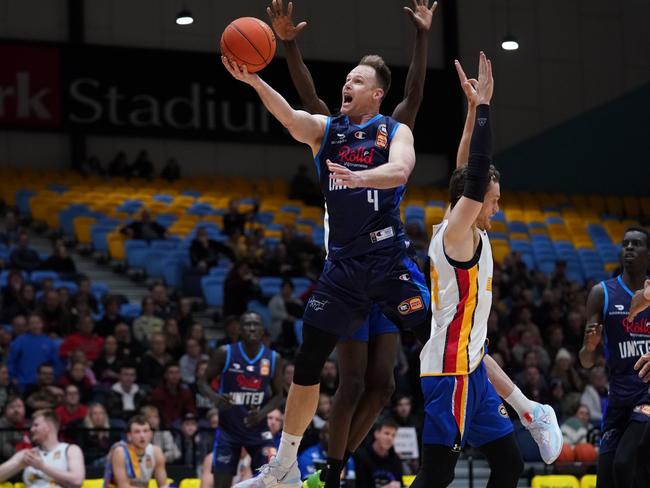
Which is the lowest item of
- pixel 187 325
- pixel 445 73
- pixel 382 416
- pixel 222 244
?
pixel 382 416

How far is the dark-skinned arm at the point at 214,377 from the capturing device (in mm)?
10453

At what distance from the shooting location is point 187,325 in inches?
586

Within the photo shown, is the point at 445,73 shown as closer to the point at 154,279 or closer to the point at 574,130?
the point at 574,130

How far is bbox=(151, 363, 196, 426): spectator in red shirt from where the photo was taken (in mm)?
12797

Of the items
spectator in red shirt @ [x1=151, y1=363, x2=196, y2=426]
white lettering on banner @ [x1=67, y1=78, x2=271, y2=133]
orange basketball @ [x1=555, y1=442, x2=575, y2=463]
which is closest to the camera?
orange basketball @ [x1=555, y1=442, x2=575, y2=463]

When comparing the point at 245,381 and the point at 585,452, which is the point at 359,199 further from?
the point at 585,452

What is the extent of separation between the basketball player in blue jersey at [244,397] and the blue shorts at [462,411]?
16.3 feet

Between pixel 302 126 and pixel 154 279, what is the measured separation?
39.6 feet

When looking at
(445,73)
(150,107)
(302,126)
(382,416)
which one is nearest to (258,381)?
(382,416)

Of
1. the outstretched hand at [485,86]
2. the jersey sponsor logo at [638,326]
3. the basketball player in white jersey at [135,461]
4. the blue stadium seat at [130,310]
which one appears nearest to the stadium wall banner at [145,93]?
the blue stadium seat at [130,310]

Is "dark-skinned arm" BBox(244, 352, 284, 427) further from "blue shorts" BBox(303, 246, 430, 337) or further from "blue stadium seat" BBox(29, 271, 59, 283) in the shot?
"blue stadium seat" BBox(29, 271, 59, 283)

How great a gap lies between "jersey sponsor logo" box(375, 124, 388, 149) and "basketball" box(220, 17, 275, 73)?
28.2 inches

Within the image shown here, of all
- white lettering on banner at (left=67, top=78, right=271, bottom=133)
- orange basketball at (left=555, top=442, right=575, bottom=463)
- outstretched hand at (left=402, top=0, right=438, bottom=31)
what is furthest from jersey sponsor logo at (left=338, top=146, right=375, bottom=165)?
white lettering on banner at (left=67, top=78, right=271, bottom=133)

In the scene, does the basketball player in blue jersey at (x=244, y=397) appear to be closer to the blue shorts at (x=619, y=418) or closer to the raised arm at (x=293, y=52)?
the blue shorts at (x=619, y=418)
